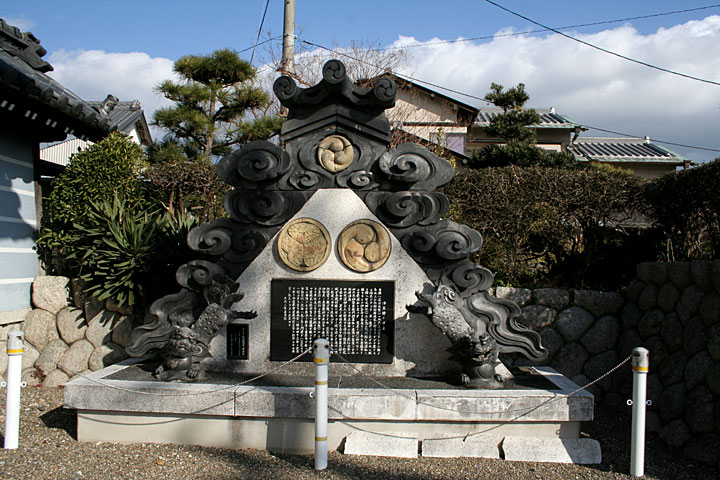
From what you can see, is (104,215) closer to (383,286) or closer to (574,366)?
(383,286)

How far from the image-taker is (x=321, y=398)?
396 centimetres

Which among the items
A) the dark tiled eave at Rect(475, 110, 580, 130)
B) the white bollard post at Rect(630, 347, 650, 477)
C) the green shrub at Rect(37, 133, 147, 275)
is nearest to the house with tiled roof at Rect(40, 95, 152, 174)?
the green shrub at Rect(37, 133, 147, 275)

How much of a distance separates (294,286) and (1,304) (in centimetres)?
384

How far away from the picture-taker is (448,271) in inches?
202

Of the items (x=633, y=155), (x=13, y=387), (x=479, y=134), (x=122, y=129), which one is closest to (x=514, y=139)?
(x=479, y=134)

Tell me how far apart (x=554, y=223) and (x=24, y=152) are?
23.1 feet

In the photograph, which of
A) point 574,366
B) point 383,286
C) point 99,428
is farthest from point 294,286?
point 574,366

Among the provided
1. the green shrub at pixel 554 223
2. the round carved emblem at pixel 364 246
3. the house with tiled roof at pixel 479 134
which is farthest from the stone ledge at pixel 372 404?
the house with tiled roof at pixel 479 134

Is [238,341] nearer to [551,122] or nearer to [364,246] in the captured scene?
[364,246]

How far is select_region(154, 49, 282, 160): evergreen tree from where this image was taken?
12.0 meters

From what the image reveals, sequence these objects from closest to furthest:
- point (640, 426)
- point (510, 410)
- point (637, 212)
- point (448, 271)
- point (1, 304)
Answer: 1. point (640, 426)
2. point (510, 410)
3. point (448, 271)
4. point (1, 304)
5. point (637, 212)

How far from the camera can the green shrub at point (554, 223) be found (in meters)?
6.82

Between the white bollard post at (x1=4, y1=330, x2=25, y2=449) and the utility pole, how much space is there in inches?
313

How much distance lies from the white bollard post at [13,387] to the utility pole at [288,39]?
795cm
